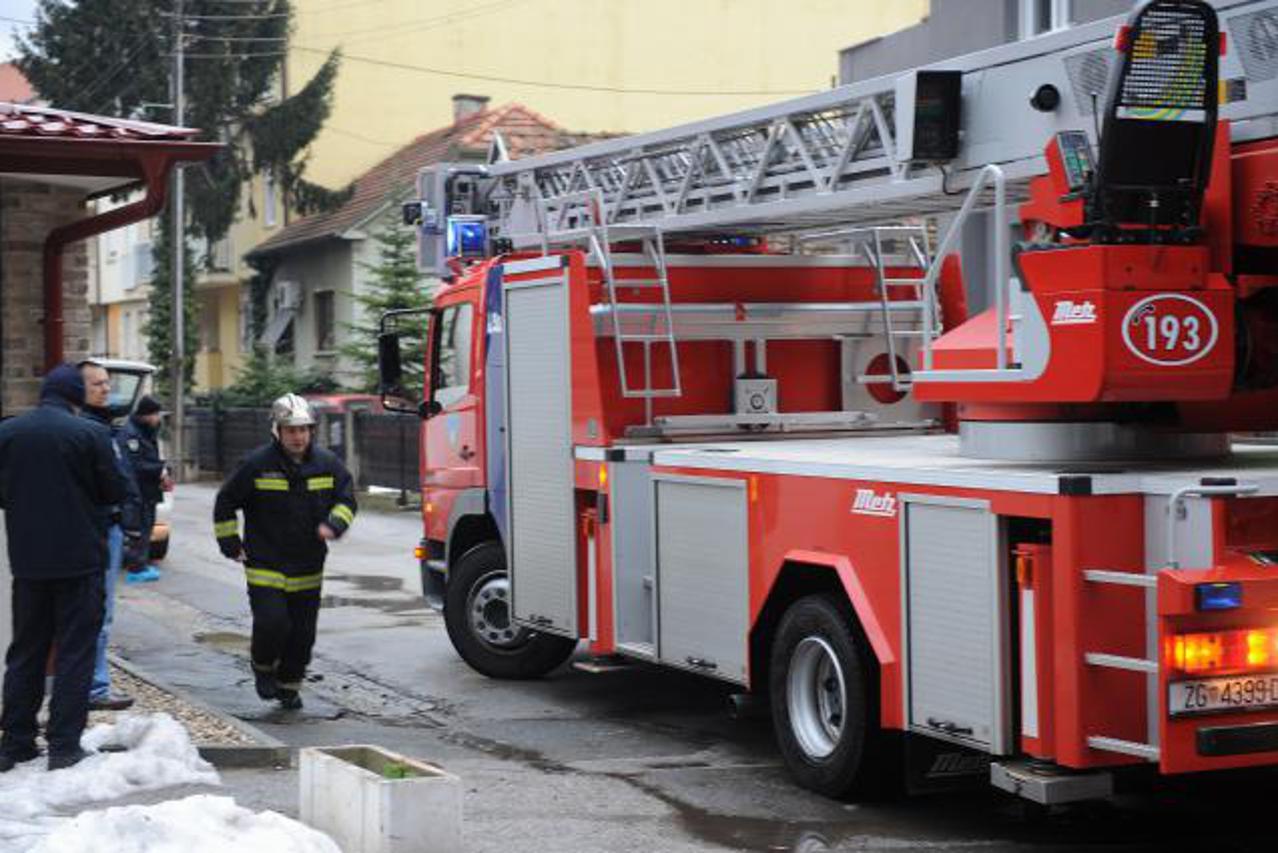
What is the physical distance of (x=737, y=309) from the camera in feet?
36.3

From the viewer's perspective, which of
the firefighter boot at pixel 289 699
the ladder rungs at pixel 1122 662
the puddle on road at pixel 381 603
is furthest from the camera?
the puddle on road at pixel 381 603

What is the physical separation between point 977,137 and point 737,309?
9.82ft

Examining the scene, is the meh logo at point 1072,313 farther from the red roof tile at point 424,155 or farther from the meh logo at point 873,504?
the red roof tile at point 424,155

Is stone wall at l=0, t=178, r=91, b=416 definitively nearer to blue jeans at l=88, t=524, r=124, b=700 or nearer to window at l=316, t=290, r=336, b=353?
blue jeans at l=88, t=524, r=124, b=700

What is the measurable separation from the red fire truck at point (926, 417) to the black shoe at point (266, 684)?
153cm

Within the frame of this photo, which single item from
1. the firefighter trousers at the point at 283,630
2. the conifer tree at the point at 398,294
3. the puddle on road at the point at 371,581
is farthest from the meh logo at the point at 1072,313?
the conifer tree at the point at 398,294

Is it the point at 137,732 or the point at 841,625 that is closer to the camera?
the point at 841,625

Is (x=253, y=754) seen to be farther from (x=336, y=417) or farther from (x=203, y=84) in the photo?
(x=203, y=84)

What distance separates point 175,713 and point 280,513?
4.12ft

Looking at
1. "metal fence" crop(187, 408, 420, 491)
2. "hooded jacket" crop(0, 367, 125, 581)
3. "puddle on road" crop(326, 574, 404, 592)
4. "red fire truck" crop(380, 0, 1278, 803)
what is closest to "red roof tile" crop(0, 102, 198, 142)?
"red fire truck" crop(380, 0, 1278, 803)

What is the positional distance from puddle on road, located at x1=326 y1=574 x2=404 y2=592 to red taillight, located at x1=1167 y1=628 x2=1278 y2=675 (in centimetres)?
1190

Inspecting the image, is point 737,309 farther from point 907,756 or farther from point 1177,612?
point 1177,612

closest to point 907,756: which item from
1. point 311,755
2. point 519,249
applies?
point 311,755

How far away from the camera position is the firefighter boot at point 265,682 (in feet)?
35.8
